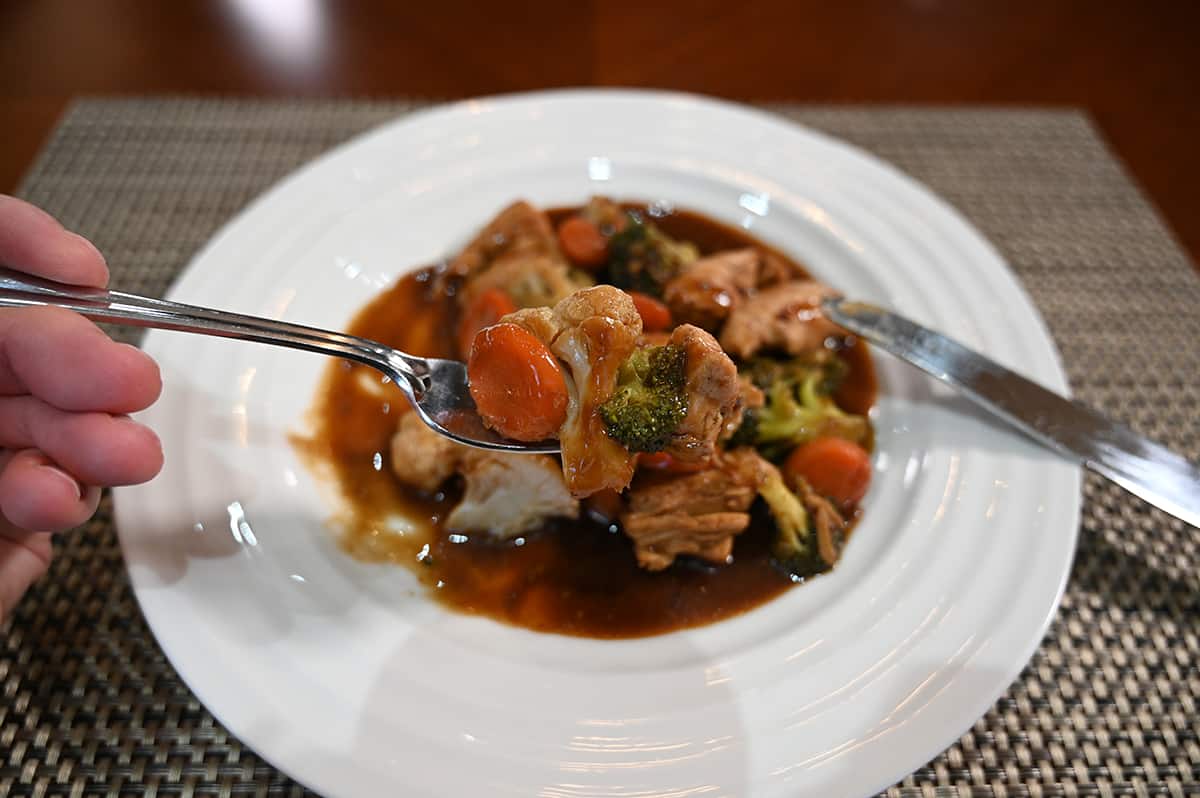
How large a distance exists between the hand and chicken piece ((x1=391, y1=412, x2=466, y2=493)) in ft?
2.32

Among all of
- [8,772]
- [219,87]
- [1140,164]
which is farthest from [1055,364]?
[219,87]

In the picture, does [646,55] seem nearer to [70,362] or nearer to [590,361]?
[590,361]

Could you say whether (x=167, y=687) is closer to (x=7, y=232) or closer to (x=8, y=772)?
(x=8, y=772)

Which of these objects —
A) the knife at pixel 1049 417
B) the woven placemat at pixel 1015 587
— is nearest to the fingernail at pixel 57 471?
the woven placemat at pixel 1015 587

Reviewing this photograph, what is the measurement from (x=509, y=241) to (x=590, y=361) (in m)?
1.13

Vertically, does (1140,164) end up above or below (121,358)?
below

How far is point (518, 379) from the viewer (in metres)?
1.58

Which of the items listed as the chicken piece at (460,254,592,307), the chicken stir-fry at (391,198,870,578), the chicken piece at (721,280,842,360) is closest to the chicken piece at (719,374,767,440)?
the chicken stir-fry at (391,198,870,578)

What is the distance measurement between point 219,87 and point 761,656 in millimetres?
3207

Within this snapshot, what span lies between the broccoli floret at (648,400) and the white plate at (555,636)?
542mm

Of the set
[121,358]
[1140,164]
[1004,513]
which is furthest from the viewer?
[1140,164]

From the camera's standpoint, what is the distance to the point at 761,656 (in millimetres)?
1697

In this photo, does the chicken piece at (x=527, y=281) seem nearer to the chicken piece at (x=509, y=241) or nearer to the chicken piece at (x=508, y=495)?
the chicken piece at (x=509, y=241)

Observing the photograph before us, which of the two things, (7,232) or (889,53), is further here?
(889,53)
